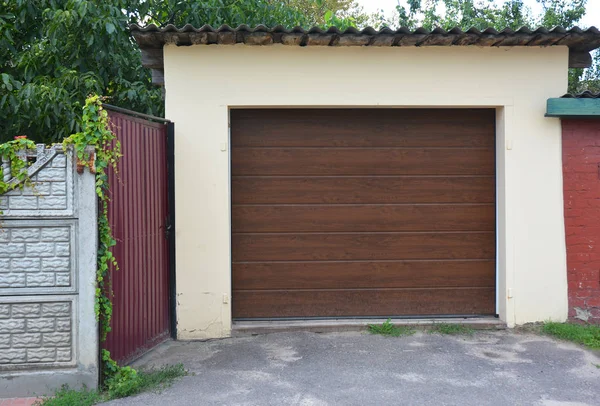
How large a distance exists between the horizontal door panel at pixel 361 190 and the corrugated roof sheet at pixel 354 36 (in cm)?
140

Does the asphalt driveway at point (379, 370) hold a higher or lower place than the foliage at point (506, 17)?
lower

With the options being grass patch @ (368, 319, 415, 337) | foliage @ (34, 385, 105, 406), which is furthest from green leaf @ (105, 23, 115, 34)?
grass patch @ (368, 319, 415, 337)

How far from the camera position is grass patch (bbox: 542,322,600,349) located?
17.8ft

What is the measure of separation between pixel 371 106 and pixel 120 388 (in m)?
3.57

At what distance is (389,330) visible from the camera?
5844 millimetres

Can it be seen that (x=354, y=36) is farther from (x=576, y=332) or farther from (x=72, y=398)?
(x=72, y=398)

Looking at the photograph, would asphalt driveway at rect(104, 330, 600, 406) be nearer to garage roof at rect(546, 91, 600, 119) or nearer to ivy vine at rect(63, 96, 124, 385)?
ivy vine at rect(63, 96, 124, 385)

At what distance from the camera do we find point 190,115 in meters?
5.77

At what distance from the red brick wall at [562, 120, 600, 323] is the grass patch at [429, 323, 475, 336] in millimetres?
1132

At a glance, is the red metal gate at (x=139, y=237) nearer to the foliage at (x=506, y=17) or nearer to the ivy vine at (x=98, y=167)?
the ivy vine at (x=98, y=167)

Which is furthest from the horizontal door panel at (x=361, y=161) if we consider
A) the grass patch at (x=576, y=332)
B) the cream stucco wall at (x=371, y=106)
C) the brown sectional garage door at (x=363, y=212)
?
the grass patch at (x=576, y=332)

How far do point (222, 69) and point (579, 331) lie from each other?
173 inches

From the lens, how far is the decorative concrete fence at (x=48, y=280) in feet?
14.1

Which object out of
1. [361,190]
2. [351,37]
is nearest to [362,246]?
[361,190]
